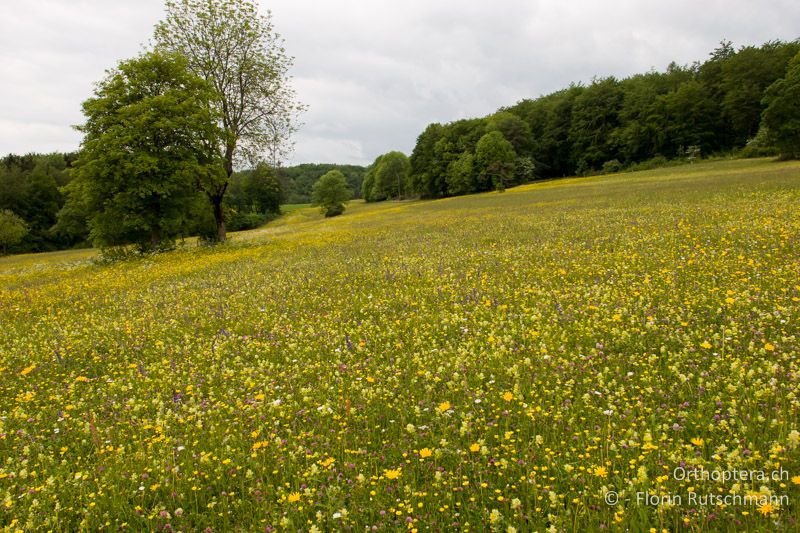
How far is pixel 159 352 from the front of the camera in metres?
8.23

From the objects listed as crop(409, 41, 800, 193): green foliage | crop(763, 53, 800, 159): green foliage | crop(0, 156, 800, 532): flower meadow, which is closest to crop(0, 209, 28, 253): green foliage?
crop(0, 156, 800, 532): flower meadow

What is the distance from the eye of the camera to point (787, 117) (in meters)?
54.1

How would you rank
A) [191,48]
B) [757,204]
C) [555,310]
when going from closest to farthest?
1. [555,310]
2. [757,204]
3. [191,48]

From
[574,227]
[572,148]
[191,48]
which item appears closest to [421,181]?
[572,148]

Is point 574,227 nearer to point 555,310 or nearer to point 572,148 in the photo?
point 555,310

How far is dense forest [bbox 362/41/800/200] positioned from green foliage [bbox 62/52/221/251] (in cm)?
7212

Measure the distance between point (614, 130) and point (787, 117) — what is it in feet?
161

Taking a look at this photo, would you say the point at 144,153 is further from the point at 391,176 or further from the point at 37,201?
the point at 391,176

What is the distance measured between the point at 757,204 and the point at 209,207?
1400 inches

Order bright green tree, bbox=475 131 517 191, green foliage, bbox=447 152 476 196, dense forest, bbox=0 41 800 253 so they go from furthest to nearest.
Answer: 1. green foliage, bbox=447 152 476 196
2. bright green tree, bbox=475 131 517 191
3. dense forest, bbox=0 41 800 253

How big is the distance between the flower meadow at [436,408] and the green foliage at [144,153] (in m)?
18.3

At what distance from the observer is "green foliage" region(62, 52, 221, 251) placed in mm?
25953

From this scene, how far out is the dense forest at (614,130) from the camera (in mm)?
83812

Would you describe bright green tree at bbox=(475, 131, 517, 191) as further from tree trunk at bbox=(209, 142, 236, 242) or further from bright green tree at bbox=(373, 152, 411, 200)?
tree trunk at bbox=(209, 142, 236, 242)
